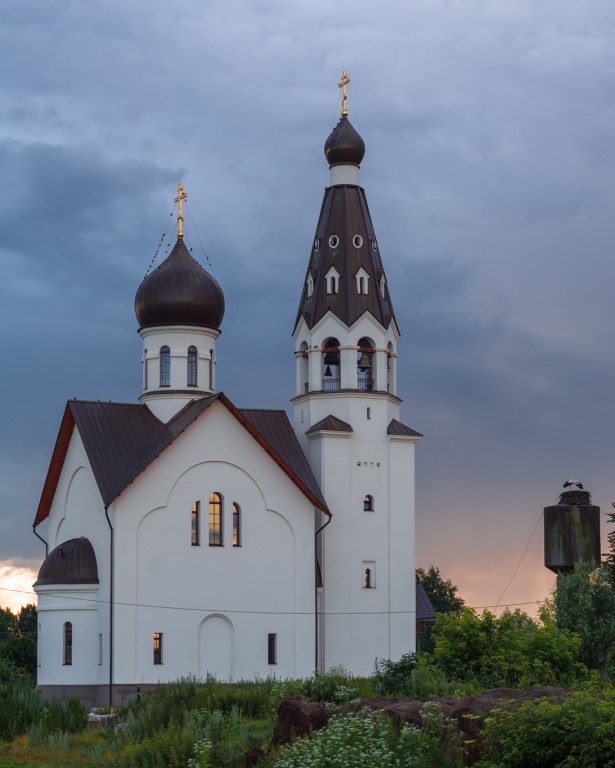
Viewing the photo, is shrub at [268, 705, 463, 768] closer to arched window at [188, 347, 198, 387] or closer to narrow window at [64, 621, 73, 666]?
narrow window at [64, 621, 73, 666]

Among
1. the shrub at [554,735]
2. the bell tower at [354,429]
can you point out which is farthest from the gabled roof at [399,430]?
the shrub at [554,735]

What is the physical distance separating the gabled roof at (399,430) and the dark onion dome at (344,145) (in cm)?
882

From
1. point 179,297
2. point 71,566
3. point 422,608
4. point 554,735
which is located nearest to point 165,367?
point 179,297

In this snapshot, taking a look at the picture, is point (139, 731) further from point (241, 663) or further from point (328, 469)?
→ point (328, 469)

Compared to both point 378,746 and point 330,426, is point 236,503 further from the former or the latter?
point 378,746

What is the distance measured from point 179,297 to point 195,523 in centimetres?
752

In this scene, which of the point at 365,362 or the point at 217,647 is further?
the point at 365,362

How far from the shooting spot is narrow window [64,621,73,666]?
3866 cm

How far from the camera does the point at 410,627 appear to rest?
43031mm

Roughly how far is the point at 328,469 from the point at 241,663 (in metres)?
6.71

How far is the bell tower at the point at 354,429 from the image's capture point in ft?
139

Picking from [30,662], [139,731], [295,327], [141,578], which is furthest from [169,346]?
[30,662]

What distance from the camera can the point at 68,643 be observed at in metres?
38.8

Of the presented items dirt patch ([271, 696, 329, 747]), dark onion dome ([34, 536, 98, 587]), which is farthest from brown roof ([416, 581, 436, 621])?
dirt patch ([271, 696, 329, 747])
